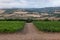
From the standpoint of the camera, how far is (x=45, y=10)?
409 inches

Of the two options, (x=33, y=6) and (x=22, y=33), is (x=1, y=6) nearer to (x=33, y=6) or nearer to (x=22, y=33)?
(x=33, y=6)

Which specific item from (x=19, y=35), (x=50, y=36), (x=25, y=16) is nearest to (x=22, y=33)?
(x=19, y=35)

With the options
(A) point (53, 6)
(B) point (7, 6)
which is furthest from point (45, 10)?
(B) point (7, 6)

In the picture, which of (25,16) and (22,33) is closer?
(22,33)

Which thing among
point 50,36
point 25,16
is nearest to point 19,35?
point 50,36

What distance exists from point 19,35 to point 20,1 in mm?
3401

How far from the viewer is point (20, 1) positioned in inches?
411

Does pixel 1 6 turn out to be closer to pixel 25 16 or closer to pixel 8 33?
pixel 25 16

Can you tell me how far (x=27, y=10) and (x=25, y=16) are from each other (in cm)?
34

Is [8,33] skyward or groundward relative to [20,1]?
groundward

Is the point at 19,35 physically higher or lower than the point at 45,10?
lower

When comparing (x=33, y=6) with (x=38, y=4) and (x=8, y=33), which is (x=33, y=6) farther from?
(x=8, y=33)

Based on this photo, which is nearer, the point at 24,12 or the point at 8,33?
the point at 8,33

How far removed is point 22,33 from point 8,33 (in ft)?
1.84
